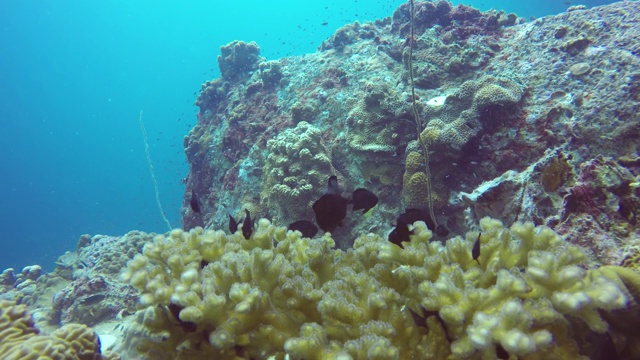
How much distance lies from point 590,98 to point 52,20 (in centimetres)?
12862

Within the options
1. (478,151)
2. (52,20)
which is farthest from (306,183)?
(52,20)

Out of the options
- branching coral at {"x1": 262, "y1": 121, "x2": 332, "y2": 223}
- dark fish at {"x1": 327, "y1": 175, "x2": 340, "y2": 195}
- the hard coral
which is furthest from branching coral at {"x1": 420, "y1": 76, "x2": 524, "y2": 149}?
the hard coral

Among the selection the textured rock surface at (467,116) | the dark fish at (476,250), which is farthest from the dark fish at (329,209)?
the textured rock surface at (467,116)

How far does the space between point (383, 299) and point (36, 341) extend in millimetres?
2715

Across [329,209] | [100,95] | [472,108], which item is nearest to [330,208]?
[329,209]

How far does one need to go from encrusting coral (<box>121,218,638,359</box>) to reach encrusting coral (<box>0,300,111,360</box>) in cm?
104

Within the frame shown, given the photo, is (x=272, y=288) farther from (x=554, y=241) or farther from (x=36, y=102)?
(x=36, y=102)

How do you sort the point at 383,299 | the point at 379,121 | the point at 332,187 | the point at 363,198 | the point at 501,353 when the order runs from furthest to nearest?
the point at 379,121, the point at 363,198, the point at 332,187, the point at 383,299, the point at 501,353

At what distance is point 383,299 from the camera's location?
1.95 metres

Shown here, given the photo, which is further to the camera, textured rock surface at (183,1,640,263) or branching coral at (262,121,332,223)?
branching coral at (262,121,332,223)

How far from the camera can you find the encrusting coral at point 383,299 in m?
1.59

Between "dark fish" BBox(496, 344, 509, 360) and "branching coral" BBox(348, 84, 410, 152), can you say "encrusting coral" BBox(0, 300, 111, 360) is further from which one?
"branching coral" BBox(348, 84, 410, 152)

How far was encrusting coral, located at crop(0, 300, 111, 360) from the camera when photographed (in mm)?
2580

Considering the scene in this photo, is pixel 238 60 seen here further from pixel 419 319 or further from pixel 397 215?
pixel 419 319
